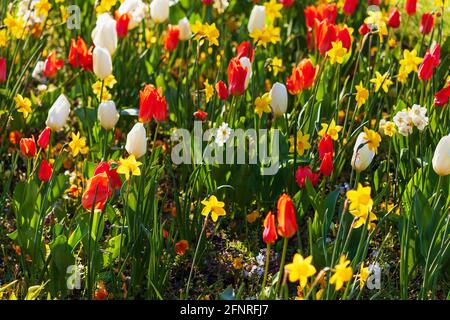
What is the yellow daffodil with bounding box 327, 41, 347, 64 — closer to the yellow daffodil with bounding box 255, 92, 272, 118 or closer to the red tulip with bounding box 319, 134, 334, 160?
the yellow daffodil with bounding box 255, 92, 272, 118

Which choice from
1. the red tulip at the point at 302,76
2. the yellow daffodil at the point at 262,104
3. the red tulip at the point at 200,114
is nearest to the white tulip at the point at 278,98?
the yellow daffodil at the point at 262,104

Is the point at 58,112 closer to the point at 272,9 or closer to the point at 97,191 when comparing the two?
the point at 97,191

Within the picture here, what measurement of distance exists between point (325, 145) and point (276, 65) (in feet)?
2.10

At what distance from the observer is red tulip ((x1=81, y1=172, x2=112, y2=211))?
2.37 m

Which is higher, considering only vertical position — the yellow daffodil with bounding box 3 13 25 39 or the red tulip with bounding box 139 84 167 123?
the yellow daffodil with bounding box 3 13 25 39

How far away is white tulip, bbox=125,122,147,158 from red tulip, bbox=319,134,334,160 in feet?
1.85

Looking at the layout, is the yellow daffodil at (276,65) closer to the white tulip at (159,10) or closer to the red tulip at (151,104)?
the white tulip at (159,10)

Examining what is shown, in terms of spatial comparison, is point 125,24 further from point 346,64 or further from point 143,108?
point 346,64

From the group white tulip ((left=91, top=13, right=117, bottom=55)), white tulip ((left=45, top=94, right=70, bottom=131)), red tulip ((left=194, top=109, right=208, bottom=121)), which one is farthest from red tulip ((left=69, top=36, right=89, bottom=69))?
red tulip ((left=194, top=109, right=208, bottom=121))

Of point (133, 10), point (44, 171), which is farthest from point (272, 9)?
point (44, 171)

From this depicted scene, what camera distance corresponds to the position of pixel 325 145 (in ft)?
9.18

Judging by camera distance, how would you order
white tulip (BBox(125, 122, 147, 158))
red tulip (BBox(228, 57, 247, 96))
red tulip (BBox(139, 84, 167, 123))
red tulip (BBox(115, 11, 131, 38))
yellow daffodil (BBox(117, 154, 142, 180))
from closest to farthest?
yellow daffodil (BBox(117, 154, 142, 180))
white tulip (BBox(125, 122, 147, 158))
red tulip (BBox(139, 84, 167, 123))
red tulip (BBox(228, 57, 247, 96))
red tulip (BBox(115, 11, 131, 38))

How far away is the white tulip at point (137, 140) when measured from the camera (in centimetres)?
261

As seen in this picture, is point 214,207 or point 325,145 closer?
point 214,207
